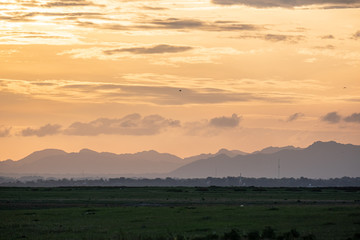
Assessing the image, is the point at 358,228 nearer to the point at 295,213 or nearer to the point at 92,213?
the point at 295,213

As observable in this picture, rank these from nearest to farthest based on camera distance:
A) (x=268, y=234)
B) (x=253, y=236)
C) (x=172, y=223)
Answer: (x=253, y=236) → (x=268, y=234) → (x=172, y=223)

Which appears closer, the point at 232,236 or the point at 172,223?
the point at 232,236

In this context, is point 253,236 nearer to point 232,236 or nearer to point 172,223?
point 232,236

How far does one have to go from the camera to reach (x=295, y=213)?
72.1 m

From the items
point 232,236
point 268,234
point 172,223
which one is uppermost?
point 172,223

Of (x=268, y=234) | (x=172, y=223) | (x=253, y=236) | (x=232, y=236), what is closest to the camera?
(x=232, y=236)

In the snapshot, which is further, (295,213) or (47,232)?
(295,213)

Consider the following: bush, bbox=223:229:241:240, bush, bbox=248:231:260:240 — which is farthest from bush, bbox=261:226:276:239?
bush, bbox=223:229:241:240

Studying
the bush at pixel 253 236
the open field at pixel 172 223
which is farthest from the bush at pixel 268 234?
the open field at pixel 172 223

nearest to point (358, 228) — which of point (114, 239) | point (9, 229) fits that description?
point (114, 239)

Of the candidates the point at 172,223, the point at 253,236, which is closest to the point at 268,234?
the point at 253,236

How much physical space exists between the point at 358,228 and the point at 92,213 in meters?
33.8

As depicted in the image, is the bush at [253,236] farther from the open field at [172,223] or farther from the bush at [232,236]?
the bush at [232,236]

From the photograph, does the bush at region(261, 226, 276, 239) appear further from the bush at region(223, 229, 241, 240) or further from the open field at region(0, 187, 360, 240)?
the bush at region(223, 229, 241, 240)
